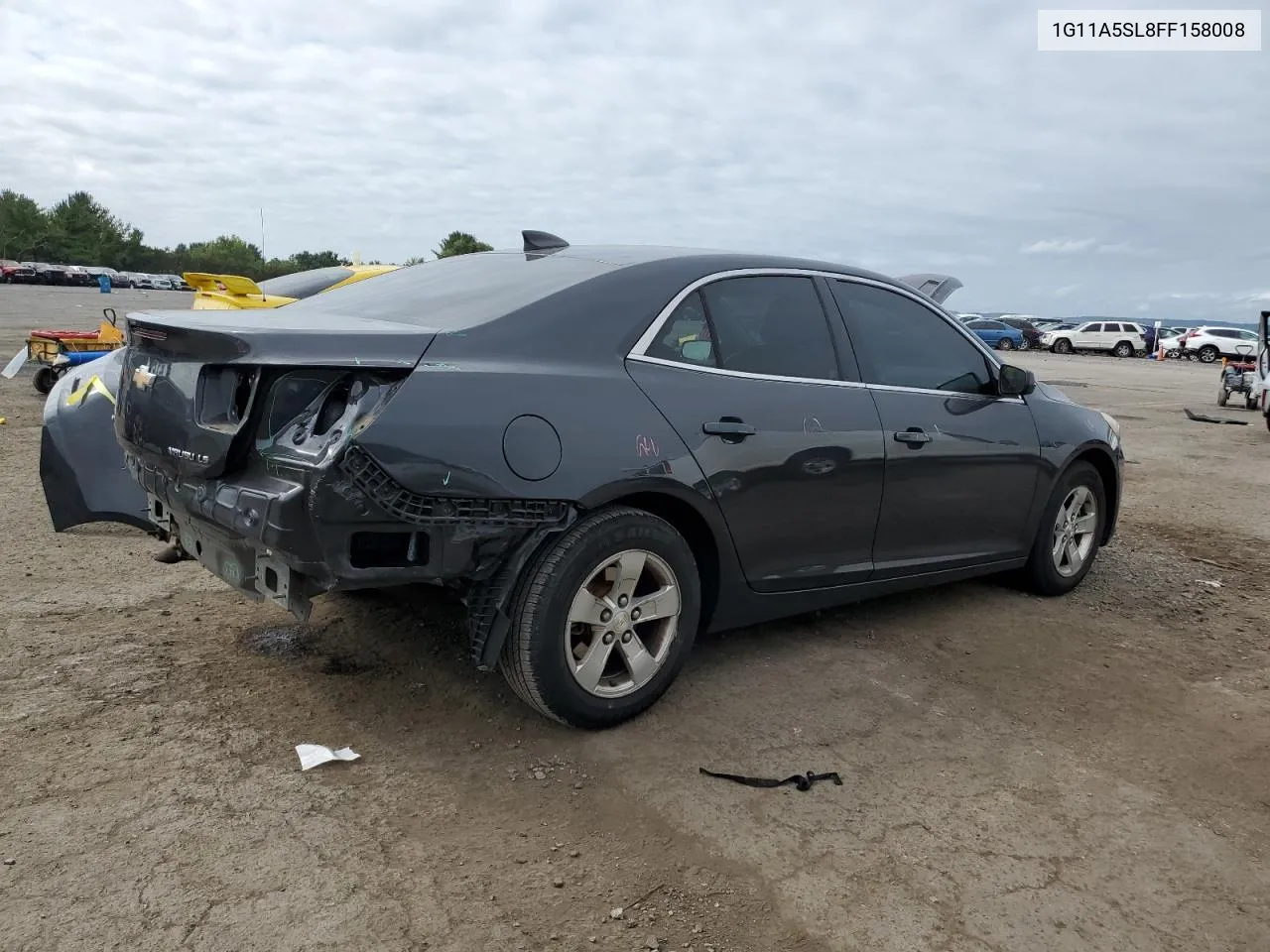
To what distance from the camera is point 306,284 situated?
1102cm

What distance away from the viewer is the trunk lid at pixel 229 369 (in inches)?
113

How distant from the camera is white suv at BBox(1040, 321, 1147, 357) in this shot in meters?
45.3

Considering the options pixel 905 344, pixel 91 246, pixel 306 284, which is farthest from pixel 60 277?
pixel 905 344

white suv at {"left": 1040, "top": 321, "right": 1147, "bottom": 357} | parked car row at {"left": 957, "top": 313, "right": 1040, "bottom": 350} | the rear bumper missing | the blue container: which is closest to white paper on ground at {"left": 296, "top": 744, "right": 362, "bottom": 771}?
the rear bumper missing

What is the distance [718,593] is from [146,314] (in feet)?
7.30

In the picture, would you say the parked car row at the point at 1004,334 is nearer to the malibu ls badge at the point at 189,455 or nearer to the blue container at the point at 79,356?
the blue container at the point at 79,356

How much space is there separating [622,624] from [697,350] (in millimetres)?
1008

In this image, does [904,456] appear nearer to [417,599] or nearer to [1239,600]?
[417,599]

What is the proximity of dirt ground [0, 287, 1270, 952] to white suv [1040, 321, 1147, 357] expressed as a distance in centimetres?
4534

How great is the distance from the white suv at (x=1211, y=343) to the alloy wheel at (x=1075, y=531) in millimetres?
41510

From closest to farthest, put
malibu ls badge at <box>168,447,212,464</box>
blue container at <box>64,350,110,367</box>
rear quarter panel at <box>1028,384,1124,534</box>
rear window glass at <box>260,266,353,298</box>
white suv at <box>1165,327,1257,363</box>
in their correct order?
malibu ls badge at <box>168,447,212,464</box>, rear quarter panel at <box>1028,384,1124,534</box>, blue container at <box>64,350,110,367</box>, rear window glass at <box>260,266,353,298</box>, white suv at <box>1165,327,1257,363</box>

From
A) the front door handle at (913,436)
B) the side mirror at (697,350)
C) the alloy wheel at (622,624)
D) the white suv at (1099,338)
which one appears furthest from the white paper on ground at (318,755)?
the white suv at (1099,338)

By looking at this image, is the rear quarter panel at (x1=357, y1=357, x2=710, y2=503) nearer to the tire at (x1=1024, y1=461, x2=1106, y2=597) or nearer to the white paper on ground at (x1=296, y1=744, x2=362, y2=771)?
the white paper on ground at (x1=296, y1=744, x2=362, y2=771)

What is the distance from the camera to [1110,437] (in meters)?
5.34
